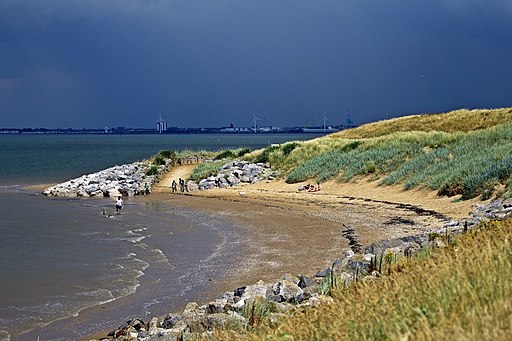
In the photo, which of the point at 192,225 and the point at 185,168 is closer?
the point at 192,225

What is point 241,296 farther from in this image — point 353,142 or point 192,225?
point 353,142

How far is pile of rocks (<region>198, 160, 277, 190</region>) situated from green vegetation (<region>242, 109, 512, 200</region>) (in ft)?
4.07

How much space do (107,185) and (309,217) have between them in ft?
70.8

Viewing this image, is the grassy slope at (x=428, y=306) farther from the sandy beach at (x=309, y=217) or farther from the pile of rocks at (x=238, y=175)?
the pile of rocks at (x=238, y=175)

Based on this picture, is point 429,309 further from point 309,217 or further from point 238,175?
point 238,175

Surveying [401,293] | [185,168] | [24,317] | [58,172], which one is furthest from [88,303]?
[58,172]

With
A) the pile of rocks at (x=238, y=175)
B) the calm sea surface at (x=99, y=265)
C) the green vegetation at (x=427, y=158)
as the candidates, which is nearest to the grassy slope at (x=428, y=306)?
the calm sea surface at (x=99, y=265)

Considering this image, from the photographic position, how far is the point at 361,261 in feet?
41.4

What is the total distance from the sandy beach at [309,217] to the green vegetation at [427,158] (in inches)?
35.1

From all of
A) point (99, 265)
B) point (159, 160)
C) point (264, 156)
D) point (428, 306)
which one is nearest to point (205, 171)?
point (264, 156)

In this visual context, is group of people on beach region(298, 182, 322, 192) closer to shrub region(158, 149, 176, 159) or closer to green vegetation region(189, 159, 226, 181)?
green vegetation region(189, 159, 226, 181)

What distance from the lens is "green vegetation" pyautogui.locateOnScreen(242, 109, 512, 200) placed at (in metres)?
26.0

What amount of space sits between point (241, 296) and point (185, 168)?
4321 centimetres

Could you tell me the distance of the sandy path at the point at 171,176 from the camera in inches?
1762
